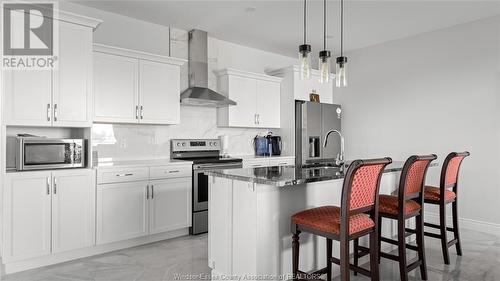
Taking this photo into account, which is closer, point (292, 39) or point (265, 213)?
point (265, 213)

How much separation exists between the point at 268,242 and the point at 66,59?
2.51 meters

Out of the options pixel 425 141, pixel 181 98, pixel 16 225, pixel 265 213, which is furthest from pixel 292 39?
pixel 16 225

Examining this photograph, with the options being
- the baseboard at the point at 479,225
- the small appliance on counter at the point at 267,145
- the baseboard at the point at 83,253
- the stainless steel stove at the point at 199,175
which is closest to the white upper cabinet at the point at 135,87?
the stainless steel stove at the point at 199,175

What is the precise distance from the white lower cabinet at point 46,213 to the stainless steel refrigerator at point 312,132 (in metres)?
3.08

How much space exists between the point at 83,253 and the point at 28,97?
1.55 m

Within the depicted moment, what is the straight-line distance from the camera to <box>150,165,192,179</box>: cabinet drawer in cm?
376

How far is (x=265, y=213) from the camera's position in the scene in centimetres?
244

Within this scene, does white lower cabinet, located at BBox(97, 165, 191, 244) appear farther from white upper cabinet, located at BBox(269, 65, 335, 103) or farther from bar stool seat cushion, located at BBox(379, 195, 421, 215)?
white upper cabinet, located at BBox(269, 65, 335, 103)

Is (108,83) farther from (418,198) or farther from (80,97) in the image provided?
(418,198)

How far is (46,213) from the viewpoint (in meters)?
3.07

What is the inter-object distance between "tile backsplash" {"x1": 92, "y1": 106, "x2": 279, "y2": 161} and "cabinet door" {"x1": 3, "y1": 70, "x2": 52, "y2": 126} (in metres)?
0.86

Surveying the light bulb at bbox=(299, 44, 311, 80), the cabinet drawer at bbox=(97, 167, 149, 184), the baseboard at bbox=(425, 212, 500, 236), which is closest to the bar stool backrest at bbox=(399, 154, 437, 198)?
the light bulb at bbox=(299, 44, 311, 80)

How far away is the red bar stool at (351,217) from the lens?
6.93 feet

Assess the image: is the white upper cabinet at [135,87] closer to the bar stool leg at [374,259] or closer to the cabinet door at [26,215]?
the cabinet door at [26,215]
